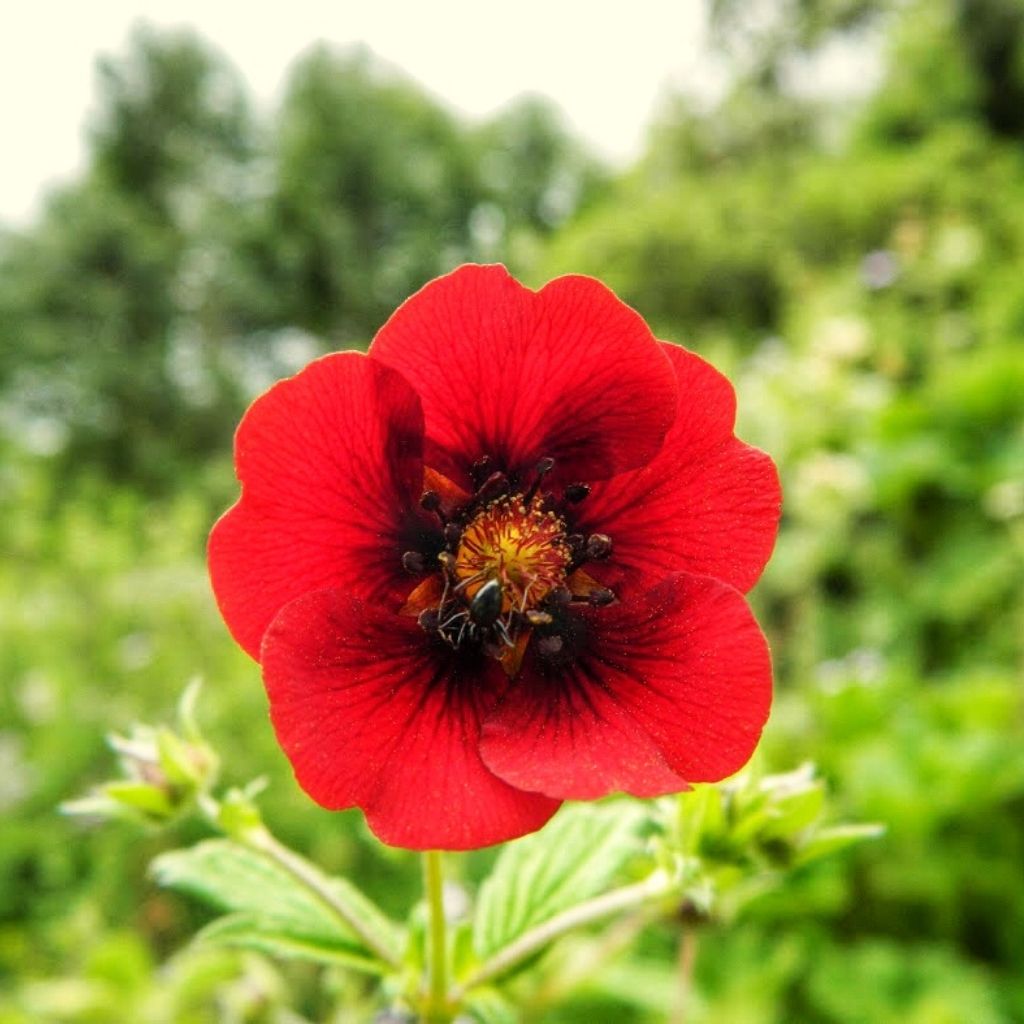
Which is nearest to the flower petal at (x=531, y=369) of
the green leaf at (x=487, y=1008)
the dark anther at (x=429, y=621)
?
the dark anther at (x=429, y=621)

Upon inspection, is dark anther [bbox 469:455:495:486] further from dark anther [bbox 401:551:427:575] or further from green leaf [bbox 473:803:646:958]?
green leaf [bbox 473:803:646:958]

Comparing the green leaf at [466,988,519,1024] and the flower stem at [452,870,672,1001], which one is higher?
the flower stem at [452,870,672,1001]

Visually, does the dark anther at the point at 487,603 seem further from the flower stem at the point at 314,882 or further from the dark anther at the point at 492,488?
the flower stem at the point at 314,882

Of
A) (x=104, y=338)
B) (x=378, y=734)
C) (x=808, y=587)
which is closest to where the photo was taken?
(x=378, y=734)

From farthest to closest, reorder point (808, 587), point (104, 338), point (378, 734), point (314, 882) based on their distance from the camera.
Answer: point (104, 338)
point (808, 587)
point (314, 882)
point (378, 734)

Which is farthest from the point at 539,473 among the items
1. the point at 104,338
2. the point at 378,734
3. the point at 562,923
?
the point at 104,338

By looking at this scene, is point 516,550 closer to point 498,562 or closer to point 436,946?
point 498,562

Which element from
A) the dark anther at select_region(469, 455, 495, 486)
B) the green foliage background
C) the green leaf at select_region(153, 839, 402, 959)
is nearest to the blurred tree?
the green foliage background
